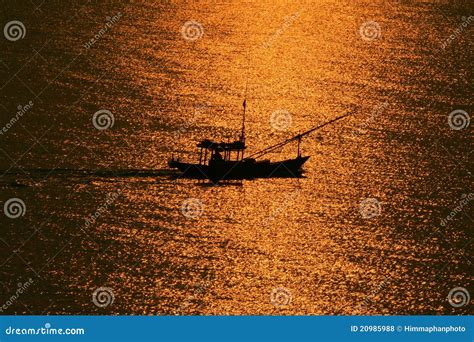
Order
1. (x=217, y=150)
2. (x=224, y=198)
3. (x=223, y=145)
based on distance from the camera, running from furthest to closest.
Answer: (x=217, y=150) < (x=223, y=145) < (x=224, y=198)

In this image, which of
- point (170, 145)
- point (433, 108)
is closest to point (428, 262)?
point (170, 145)

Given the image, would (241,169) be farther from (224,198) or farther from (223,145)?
(224,198)

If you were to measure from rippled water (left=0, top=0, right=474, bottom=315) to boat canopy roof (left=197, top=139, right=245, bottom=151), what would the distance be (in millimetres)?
4215

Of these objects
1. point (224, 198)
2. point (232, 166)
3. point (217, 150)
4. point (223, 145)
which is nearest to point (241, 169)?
point (232, 166)

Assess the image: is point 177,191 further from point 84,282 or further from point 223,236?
point 84,282

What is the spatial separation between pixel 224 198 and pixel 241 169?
33.8ft

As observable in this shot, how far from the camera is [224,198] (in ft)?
449

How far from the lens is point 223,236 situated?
12406 centimetres

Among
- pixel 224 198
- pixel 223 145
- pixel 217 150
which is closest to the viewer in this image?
pixel 224 198

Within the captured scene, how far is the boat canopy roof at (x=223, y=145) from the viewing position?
141625 millimetres

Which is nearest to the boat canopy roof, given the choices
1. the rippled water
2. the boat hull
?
the boat hull

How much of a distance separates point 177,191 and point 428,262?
3077 centimetres

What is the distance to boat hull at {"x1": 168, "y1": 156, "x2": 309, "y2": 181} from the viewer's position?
14438 cm

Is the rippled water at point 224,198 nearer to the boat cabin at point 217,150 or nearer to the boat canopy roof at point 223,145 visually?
the boat cabin at point 217,150
